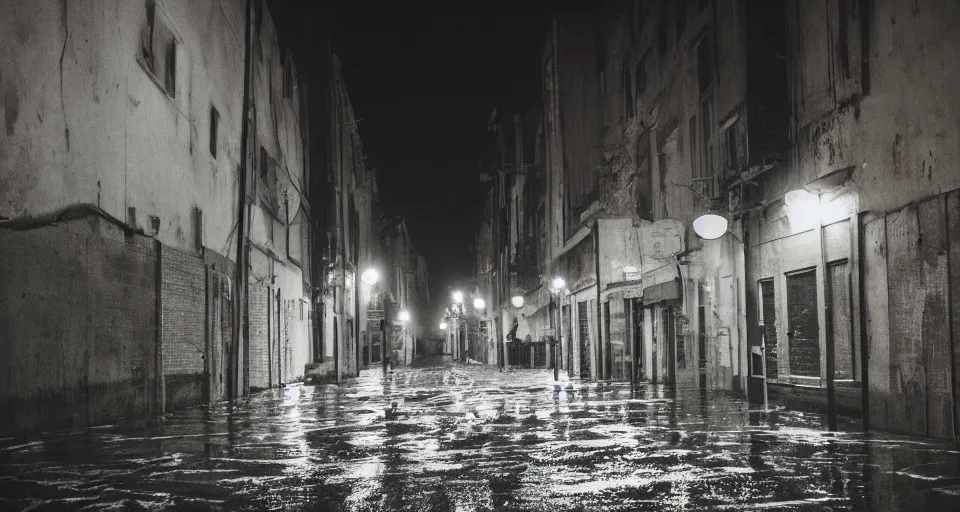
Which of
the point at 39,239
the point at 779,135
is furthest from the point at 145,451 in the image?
the point at 779,135

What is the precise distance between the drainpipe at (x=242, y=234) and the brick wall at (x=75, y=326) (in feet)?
16.7

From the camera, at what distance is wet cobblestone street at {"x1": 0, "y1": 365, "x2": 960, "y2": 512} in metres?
5.98

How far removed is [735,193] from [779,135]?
1.93 meters

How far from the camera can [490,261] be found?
6738 cm

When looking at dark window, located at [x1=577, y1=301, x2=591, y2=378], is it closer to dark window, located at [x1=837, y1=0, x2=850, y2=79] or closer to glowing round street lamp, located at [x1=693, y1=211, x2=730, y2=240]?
glowing round street lamp, located at [x1=693, y1=211, x2=730, y2=240]

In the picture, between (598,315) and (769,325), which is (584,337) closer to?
(598,315)

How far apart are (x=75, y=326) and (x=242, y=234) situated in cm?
920

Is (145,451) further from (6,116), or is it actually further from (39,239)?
(6,116)

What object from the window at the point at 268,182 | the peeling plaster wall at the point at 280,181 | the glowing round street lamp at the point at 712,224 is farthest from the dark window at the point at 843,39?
the window at the point at 268,182

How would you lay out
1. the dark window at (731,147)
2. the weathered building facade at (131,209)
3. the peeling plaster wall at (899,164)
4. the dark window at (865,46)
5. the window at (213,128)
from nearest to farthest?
the weathered building facade at (131,209) → the peeling plaster wall at (899,164) → the dark window at (865,46) → the window at (213,128) → the dark window at (731,147)

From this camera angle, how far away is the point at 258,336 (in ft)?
71.2

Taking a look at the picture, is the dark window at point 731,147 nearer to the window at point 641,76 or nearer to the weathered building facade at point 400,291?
the window at point 641,76

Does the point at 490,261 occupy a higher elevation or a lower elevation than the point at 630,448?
higher

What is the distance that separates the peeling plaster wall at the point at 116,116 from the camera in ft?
30.8
